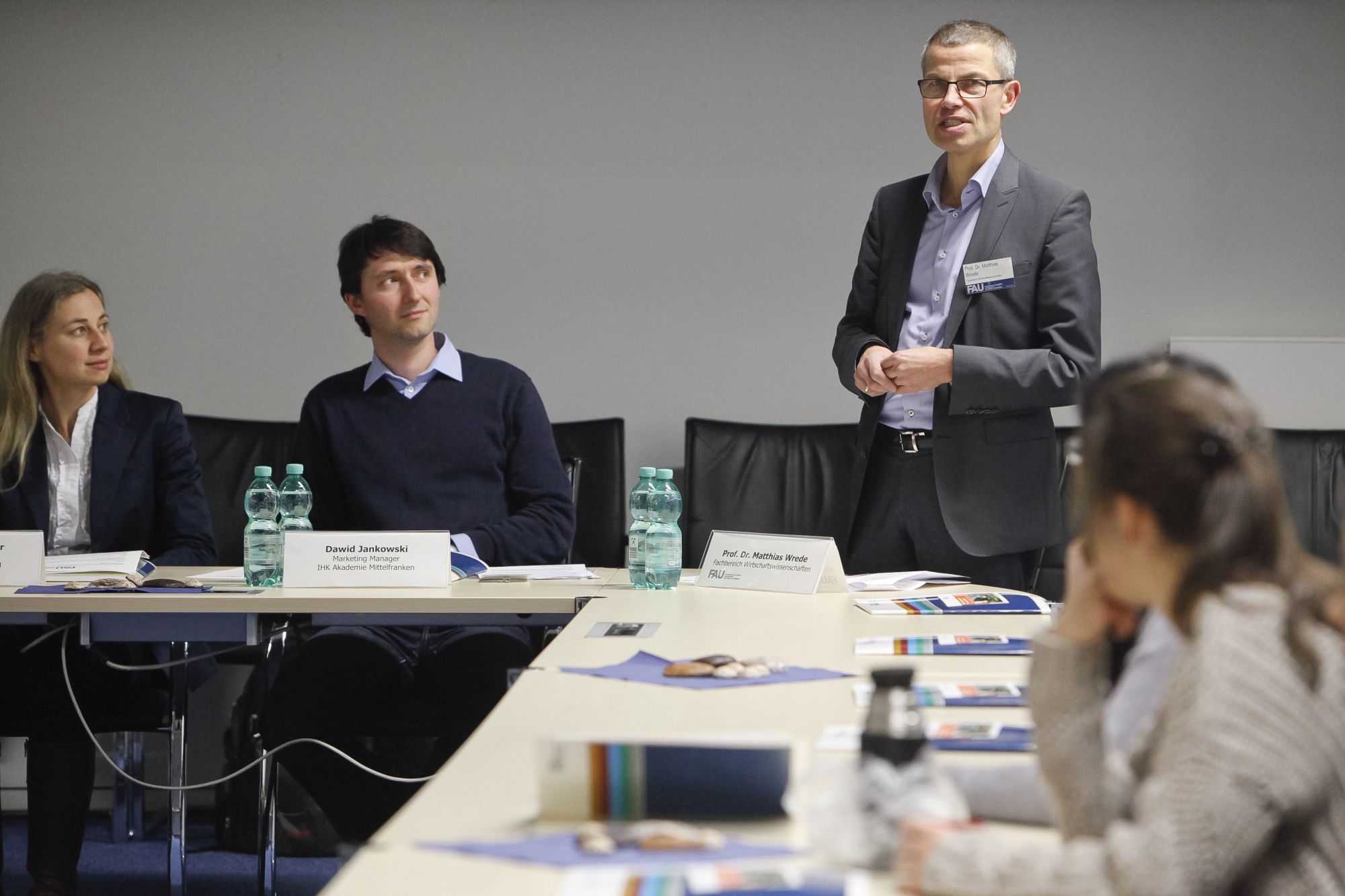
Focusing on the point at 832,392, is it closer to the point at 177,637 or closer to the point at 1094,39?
the point at 1094,39

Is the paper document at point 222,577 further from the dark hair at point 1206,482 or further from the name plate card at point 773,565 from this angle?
the dark hair at point 1206,482

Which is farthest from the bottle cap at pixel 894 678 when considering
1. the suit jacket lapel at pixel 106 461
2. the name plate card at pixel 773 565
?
the suit jacket lapel at pixel 106 461

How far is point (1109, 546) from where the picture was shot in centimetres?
86

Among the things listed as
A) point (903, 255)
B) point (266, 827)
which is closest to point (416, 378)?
point (266, 827)

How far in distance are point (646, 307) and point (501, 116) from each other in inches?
32.2

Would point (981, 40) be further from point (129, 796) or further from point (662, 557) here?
point (129, 796)

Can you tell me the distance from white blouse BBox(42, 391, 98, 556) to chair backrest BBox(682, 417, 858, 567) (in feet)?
5.77

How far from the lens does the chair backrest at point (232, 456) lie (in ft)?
13.2

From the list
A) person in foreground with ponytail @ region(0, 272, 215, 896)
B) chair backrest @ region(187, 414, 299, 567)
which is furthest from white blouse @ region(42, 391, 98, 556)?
chair backrest @ region(187, 414, 299, 567)

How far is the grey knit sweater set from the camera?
0.74m

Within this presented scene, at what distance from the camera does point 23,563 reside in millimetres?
2443

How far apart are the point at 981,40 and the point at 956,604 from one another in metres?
1.21

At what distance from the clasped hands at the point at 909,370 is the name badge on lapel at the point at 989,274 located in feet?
0.60

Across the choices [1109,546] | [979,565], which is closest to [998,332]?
[979,565]
